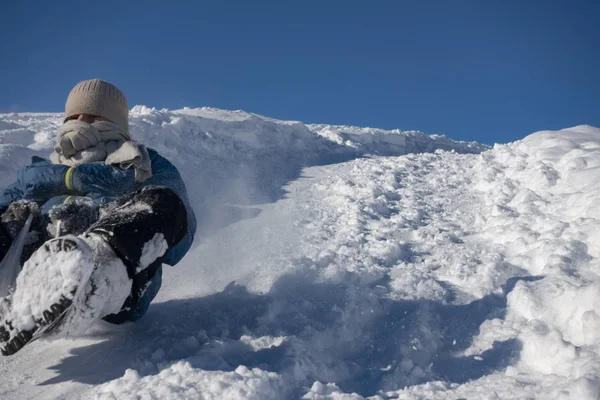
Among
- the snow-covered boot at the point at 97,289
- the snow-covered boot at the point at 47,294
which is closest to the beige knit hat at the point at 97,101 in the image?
the snow-covered boot at the point at 97,289

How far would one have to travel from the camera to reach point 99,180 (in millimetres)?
1937

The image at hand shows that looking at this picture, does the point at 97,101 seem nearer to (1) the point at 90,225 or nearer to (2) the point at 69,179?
(2) the point at 69,179

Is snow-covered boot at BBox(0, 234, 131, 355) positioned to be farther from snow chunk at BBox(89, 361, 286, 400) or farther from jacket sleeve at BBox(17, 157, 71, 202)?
jacket sleeve at BBox(17, 157, 71, 202)

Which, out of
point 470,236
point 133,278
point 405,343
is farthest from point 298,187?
point 133,278

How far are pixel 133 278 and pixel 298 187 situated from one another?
3.73 m

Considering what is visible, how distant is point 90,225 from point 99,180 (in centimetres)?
25

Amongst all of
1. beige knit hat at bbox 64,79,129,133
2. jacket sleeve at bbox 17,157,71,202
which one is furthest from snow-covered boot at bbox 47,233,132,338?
beige knit hat at bbox 64,79,129,133

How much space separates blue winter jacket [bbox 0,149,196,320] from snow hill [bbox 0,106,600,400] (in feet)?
1.01

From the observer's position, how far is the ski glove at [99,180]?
6.37 feet

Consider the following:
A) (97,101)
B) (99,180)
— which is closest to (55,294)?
(99,180)

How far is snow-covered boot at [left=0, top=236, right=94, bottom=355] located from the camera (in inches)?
→ 50.3

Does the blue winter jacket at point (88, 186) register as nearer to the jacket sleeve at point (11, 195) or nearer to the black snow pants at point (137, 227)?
the jacket sleeve at point (11, 195)

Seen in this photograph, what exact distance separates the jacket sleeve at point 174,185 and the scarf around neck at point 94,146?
0.07 meters

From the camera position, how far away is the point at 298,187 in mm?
5199
